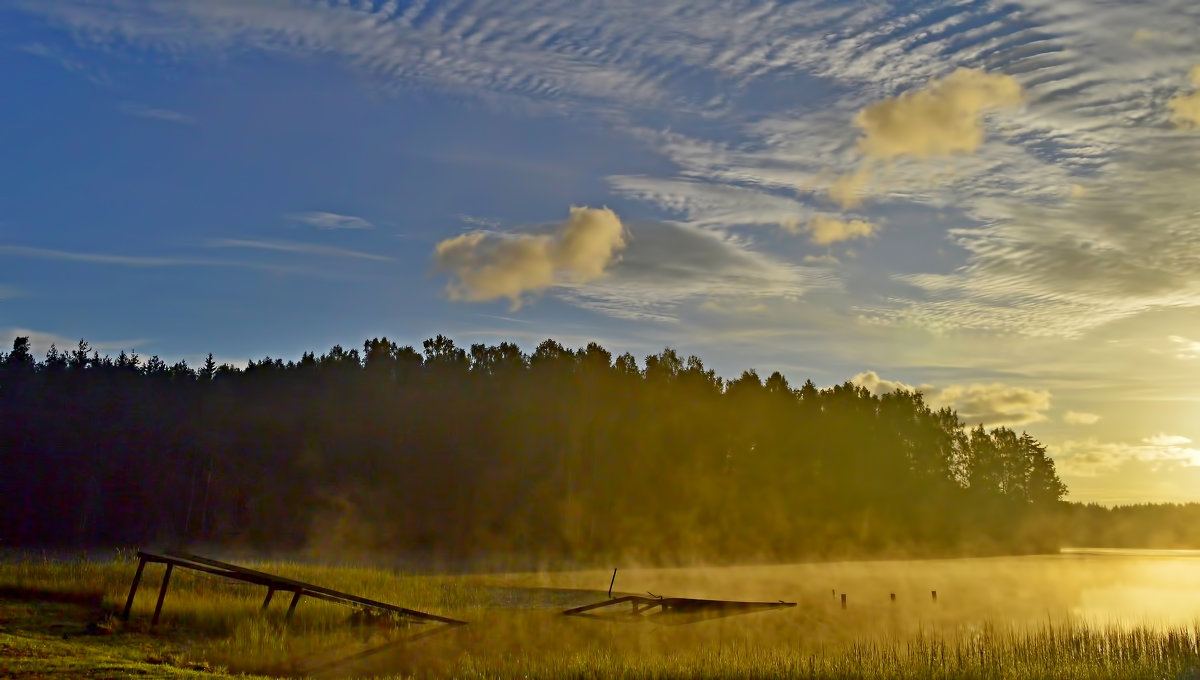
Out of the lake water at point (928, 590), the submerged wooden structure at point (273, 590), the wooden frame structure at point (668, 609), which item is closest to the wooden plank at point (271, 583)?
the submerged wooden structure at point (273, 590)

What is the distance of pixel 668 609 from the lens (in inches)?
1529

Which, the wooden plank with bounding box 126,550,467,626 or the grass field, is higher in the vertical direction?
the wooden plank with bounding box 126,550,467,626

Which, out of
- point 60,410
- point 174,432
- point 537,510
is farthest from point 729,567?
point 60,410

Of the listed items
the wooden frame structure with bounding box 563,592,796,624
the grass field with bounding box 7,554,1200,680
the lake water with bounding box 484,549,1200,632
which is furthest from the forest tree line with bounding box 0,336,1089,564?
the grass field with bounding box 7,554,1200,680

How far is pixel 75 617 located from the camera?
26406mm

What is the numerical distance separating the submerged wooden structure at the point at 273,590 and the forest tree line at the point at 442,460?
42.0 m

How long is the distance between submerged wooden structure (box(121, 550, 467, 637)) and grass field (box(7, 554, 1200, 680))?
1.70 ft

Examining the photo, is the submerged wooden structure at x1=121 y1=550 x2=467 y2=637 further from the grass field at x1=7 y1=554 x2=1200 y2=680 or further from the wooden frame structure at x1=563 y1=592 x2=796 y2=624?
the wooden frame structure at x1=563 y1=592 x2=796 y2=624

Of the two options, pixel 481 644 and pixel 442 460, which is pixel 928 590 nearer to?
pixel 481 644

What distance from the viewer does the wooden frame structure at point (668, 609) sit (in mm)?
36719

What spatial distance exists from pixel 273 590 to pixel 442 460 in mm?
63350

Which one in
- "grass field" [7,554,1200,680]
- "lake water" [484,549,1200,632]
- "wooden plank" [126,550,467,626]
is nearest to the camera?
"grass field" [7,554,1200,680]

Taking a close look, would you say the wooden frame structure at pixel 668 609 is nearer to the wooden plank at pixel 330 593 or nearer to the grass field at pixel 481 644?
the grass field at pixel 481 644

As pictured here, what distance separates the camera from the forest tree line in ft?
285
